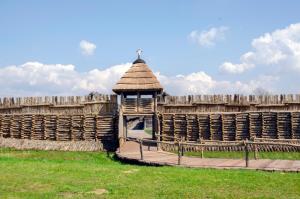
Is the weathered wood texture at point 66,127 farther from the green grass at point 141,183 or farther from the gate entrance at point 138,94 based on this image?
the green grass at point 141,183

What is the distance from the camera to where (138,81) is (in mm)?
29562

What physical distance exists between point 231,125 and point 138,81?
7.40m

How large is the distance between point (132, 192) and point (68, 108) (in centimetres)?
2107

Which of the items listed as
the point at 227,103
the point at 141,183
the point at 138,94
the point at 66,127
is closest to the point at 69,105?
the point at 66,127

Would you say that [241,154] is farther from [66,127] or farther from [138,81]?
[66,127]

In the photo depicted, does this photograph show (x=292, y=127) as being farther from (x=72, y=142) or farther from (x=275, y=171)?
(x=72, y=142)

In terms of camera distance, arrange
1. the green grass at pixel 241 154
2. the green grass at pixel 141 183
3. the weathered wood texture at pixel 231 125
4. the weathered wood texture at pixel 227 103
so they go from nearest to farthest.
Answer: the green grass at pixel 141 183 → the green grass at pixel 241 154 → the weathered wood texture at pixel 231 125 → the weathered wood texture at pixel 227 103

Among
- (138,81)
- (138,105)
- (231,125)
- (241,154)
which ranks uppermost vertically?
(138,81)

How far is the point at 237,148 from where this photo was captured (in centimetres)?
2606

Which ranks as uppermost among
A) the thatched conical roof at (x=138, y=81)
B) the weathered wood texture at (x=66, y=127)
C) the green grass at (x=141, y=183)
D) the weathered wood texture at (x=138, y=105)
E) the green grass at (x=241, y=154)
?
the thatched conical roof at (x=138, y=81)

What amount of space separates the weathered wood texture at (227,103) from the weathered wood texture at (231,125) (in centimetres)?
101

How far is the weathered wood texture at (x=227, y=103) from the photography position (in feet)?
95.3

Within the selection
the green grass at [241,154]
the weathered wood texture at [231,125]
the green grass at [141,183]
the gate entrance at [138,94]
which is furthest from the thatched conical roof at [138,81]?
the green grass at [141,183]

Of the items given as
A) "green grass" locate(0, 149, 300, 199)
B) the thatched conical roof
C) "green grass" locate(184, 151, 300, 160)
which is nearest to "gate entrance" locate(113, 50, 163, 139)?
the thatched conical roof
